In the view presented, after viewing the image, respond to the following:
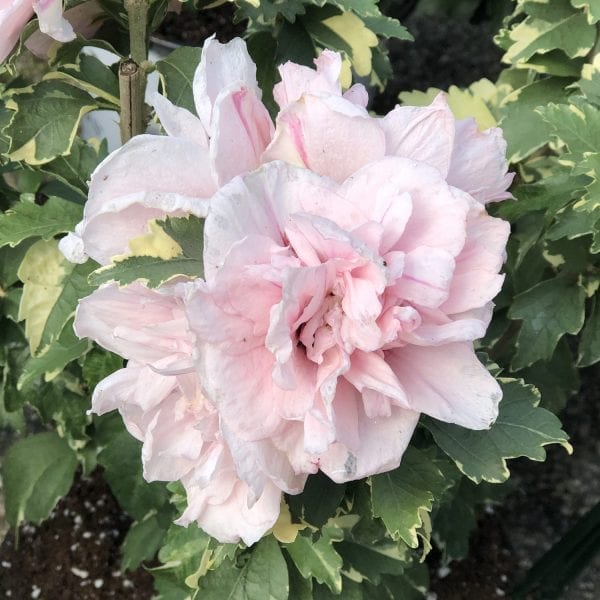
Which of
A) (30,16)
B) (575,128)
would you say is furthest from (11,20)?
(575,128)

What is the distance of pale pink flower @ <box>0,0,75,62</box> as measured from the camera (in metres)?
0.40

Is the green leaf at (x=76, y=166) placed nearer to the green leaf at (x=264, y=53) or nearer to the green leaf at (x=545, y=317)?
the green leaf at (x=264, y=53)

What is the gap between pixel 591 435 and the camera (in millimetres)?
1376

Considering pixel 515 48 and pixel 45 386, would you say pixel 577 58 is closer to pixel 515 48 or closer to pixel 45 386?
pixel 515 48

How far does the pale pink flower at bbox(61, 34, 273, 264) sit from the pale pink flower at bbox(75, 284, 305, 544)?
0.03 m

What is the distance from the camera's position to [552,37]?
815mm

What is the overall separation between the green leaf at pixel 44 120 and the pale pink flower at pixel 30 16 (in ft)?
0.43

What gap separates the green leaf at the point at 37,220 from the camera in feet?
1.93

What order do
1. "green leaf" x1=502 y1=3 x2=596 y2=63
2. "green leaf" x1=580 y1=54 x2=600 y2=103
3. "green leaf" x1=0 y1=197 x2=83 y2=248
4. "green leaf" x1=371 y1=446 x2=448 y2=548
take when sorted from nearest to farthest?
1. "green leaf" x1=371 y1=446 x2=448 y2=548
2. "green leaf" x1=0 y1=197 x2=83 y2=248
3. "green leaf" x1=580 y1=54 x2=600 y2=103
4. "green leaf" x1=502 y1=3 x2=596 y2=63

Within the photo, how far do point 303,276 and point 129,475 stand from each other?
63cm

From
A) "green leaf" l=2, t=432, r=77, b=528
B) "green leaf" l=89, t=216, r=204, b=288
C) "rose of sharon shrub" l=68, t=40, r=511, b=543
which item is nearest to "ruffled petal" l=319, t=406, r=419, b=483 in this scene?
"rose of sharon shrub" l=68, t=40, r=511, b=543

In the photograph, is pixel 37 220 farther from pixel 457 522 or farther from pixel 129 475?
pixel 457 522

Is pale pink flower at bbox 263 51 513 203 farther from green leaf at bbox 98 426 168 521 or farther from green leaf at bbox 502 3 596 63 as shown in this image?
green leaf at bbox 98 426 168 521

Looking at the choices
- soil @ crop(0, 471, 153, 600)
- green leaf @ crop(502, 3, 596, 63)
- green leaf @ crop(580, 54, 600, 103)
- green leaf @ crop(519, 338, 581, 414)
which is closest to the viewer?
green leaf @ crop(580, 54, 600, 103)
